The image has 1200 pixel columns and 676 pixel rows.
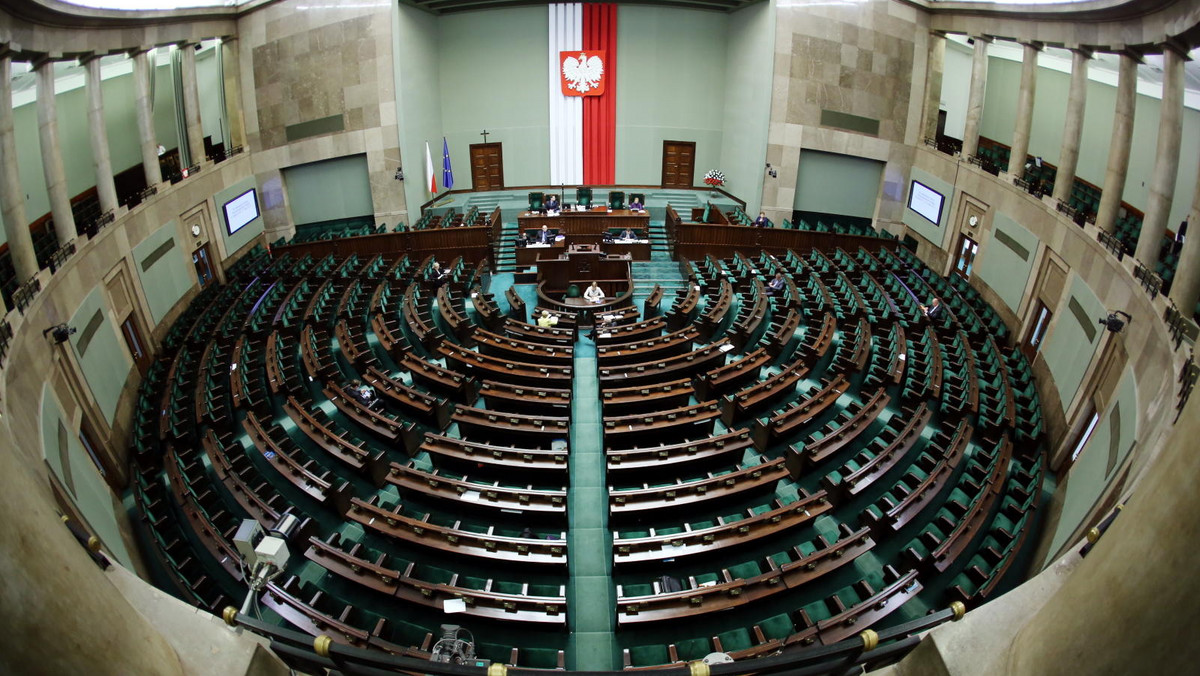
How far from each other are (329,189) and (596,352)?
12709mm

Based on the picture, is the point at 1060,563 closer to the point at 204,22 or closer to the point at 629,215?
the point at 629,215

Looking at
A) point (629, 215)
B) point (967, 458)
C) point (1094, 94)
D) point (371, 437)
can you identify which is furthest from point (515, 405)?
point (1094, 94)

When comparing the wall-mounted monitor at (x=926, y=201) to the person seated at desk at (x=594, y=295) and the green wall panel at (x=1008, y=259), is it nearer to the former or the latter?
the green wall panel at (x=1008, y=259)

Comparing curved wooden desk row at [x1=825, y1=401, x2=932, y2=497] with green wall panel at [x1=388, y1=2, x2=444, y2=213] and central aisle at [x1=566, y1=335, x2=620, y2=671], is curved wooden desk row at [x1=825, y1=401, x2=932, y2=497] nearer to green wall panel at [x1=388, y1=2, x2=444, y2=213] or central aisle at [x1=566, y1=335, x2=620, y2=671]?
central aisle at [x1=566, y1=335, x2=620, y2=671]

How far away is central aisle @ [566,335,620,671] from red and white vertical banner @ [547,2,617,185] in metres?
13.9

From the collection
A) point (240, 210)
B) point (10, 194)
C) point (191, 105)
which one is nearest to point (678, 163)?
point (240, 210)

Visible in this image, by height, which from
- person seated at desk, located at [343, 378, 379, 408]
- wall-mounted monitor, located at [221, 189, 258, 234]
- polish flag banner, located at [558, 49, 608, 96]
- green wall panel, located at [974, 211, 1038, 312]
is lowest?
person seated at desk, located at [343, 378, 379, 408]

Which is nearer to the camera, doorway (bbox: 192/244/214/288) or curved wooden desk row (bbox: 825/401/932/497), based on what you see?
curved wooden desk row (bbox: 825/401/932/497)

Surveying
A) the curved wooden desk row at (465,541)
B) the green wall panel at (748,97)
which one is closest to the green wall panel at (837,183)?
the green wall panel at (748,97)

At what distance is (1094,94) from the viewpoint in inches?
571

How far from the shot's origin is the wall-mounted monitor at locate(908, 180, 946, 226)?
1630cm

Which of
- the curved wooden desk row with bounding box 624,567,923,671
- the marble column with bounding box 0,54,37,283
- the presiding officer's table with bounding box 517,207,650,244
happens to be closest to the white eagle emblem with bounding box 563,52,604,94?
the presiding officer's table with bounding box 517,207,650,244

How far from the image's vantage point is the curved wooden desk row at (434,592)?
19.2ft

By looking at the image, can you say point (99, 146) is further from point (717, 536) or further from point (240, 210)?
point (717, 536)
